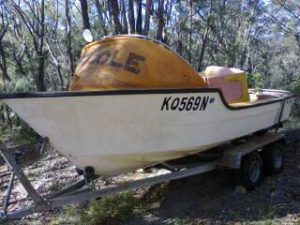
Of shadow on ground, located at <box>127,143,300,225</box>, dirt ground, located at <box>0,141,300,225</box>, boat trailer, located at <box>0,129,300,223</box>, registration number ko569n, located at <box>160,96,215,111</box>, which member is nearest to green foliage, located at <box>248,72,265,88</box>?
dirt ground, located at <box>0,141,300,225</box>

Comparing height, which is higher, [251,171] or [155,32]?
[155,32]

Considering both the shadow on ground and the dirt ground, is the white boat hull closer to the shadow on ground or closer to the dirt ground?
the dirt ground

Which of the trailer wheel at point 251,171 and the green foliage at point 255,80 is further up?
the green foliage at point 255,80

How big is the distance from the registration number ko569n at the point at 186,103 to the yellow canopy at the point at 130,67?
9.5 inches

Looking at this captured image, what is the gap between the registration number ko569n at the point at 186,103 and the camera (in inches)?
222

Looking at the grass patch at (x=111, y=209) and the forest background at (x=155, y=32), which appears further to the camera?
the forest background at (x=155, y=32)

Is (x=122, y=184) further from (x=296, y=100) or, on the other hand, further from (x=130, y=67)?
(x=296, y=100)

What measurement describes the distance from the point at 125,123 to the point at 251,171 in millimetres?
2606

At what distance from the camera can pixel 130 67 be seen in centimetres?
576

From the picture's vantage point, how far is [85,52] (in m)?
6.30

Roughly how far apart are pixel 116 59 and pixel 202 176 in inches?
112

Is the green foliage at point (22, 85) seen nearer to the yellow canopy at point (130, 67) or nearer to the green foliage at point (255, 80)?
the green foliage at point (255, 80)

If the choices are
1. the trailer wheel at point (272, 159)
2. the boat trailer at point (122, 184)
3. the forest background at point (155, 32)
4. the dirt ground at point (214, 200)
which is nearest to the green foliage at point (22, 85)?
the forest background at point (155, 32)

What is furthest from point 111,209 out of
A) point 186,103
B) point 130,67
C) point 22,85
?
point 22,85
